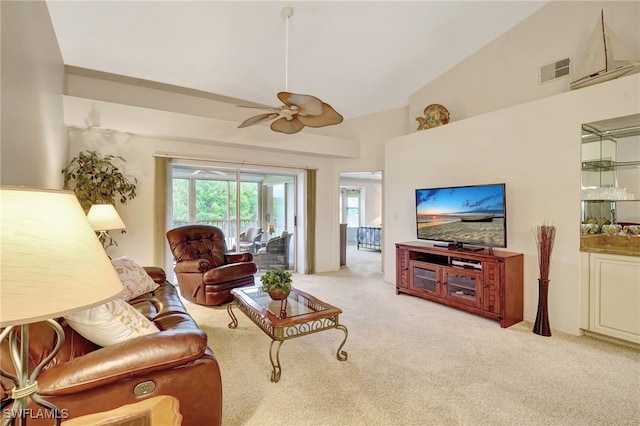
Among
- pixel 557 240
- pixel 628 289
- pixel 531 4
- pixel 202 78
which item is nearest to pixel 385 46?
pixel 531 4

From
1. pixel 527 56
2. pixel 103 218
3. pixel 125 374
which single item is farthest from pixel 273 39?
pixel 125 374

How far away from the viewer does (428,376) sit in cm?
232

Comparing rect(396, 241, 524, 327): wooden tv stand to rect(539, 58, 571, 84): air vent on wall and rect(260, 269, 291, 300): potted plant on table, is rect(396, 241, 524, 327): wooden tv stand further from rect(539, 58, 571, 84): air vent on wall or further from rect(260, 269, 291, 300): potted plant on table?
rect(260, 269, 291, 300): potted plant on table

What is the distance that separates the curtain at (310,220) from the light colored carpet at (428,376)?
2.58 m

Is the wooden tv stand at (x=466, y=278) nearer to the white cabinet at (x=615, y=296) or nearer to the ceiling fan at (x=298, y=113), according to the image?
the white cabinet at (x=615, y=296)

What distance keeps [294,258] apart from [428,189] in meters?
3.08

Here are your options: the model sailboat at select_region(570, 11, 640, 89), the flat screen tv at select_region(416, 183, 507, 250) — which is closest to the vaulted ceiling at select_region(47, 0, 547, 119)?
the model sailboat at select_region(570, 11, 640, 89)

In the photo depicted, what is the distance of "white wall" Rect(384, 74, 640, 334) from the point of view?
302 cm

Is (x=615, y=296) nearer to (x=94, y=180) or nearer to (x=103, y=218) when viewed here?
(x=103, y=218)

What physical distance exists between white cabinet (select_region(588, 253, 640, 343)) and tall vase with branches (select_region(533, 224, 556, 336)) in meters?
0.36

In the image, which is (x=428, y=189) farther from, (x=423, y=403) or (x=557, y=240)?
(x=423, y=403)

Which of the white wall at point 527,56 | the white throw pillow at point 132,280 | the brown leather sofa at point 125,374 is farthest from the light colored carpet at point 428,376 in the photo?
the white wall at point 527,56

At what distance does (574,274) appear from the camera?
3115mm

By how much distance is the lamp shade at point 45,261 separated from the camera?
62 cm
